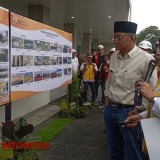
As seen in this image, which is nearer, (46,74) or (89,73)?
(46,74)

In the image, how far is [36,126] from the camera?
6.34 m

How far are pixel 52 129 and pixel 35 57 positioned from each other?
1.73 meters

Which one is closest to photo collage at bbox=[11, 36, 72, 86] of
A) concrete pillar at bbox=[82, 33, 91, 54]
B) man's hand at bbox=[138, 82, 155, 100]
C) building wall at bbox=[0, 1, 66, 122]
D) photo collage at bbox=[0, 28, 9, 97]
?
photo collage at bbox=[0, 28, 9, 97]

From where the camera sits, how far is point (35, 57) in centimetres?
516

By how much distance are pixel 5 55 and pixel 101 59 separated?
6.37 meters

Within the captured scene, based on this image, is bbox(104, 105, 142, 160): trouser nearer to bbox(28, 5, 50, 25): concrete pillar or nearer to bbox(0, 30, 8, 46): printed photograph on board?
bbox(0, 30, 8, 46): printed photograph on board

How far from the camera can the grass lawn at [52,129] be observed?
5.56m

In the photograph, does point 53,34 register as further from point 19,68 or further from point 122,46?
point 122,46

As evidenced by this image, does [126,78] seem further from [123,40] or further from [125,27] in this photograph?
[125,27]

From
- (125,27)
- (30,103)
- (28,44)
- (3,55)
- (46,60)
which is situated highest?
(125,27)

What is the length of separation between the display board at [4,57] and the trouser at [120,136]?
138 centimetres

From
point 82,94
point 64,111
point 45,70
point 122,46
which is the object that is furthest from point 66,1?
point 122,46

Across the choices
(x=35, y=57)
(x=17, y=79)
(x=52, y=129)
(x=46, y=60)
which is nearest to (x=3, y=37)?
(x=17, y=79)

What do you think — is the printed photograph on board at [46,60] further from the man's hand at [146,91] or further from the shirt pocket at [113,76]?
the man's hand at [146,91]
